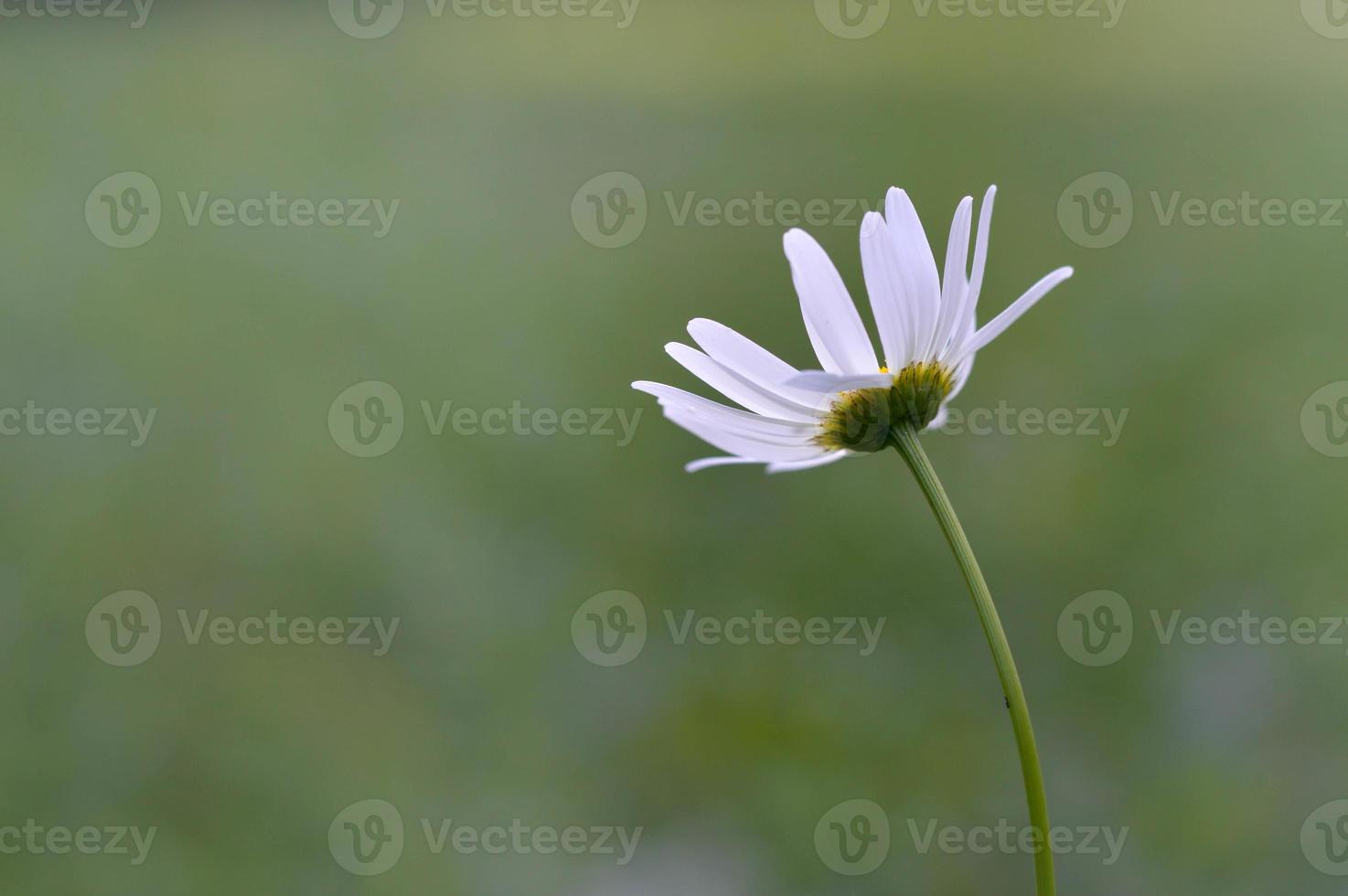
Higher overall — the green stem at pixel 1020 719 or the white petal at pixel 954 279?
the white petal at pixel 954 279

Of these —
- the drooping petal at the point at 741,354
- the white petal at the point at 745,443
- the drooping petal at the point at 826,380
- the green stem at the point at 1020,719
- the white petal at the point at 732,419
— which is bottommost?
the green stem at the point at 1020,719

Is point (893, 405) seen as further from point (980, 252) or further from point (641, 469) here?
point (641, 469)

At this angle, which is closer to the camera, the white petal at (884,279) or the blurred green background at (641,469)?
the white petal at (884,279)

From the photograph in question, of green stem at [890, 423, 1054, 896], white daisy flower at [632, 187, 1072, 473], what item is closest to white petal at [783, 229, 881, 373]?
white daisy flower at [632, 187, 1072, 473]

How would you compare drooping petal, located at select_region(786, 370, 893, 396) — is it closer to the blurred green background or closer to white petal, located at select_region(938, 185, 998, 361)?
white petal, located at select_region(938, 185, 998, 361)

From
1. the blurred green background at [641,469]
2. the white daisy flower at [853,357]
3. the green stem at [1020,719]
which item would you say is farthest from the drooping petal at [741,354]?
the blurred green background at [641,469]

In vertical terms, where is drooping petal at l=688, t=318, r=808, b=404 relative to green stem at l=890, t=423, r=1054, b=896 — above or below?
above

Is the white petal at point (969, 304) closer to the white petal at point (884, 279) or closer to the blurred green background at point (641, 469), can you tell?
the white petal at point (884, 279)

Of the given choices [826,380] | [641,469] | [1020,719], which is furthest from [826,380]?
[641,469]
